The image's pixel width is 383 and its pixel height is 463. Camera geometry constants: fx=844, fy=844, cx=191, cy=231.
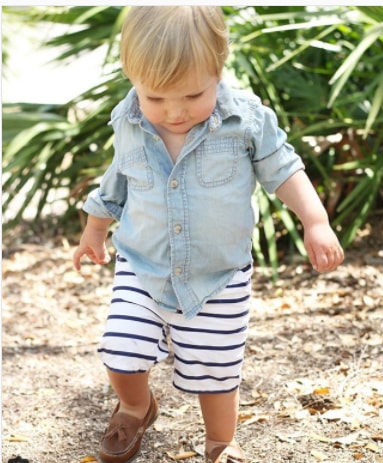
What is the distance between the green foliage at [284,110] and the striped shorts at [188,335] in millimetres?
1366

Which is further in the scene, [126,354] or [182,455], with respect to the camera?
[182,455]

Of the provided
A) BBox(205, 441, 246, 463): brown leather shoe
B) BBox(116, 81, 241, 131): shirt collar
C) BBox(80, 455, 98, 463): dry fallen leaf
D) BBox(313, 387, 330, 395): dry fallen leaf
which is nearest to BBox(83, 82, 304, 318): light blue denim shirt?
BBox(116, 81, 241, 131): shirt collar

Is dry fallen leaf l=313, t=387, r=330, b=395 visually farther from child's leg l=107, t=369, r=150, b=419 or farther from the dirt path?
child's leg l=107, t=369, r=150, b=419

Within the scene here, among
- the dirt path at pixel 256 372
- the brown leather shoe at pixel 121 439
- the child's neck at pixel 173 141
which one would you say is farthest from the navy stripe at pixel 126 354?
the child's neck at pixel 173 141

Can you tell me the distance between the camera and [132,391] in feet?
6.95

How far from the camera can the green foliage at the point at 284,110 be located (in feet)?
11.3

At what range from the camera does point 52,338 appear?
310 cm

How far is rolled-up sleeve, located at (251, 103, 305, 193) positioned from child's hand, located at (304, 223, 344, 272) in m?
0.15

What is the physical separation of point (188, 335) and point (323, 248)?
1.24 ft

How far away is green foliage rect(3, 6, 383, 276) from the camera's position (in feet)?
11.3

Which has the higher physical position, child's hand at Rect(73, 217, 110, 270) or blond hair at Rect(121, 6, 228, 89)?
blond hair at Rect(121, 6, 228, 89)

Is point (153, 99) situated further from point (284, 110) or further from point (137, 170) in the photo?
point (284, 110)

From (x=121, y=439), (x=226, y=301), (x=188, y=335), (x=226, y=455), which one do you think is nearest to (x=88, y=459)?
(x=121, y=439)

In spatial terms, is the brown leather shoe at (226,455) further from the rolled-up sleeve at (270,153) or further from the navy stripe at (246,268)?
the rolled-up sleeve at (270,153)
